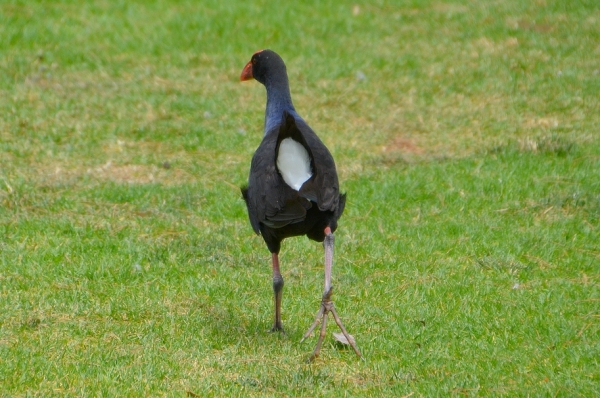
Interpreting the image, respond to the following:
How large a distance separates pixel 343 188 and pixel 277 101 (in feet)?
7.92

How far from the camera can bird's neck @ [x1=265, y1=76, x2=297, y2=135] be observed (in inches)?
235

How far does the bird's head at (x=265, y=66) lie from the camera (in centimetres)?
622

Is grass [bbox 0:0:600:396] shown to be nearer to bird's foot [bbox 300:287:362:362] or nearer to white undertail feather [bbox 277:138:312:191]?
bird's foot [bbox 300:287:362:362]

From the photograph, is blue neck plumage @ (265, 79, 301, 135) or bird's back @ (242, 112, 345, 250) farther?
A: blue neck plumage @ (265, 79, 301, 135)

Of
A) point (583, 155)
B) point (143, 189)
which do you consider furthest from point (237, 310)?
point (583, 155)

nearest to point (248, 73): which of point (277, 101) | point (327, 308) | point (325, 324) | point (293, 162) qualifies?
point (277, 101)

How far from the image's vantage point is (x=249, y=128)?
32.4 ft

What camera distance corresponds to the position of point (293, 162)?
5.14 metres

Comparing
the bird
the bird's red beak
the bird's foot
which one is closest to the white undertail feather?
the bird

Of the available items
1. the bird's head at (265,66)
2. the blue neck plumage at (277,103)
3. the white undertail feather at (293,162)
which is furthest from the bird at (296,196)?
the bird's head at (265,66)

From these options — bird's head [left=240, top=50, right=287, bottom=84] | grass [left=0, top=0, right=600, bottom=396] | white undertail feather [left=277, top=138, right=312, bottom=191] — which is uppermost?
bird's head [left=240, top=50, right=287, bottom=84]

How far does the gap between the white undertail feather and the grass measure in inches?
37.7

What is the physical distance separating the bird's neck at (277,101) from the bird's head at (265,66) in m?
0.09

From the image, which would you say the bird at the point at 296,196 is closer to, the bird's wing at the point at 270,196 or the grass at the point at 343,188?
the bird's wing at the point at 270,196
